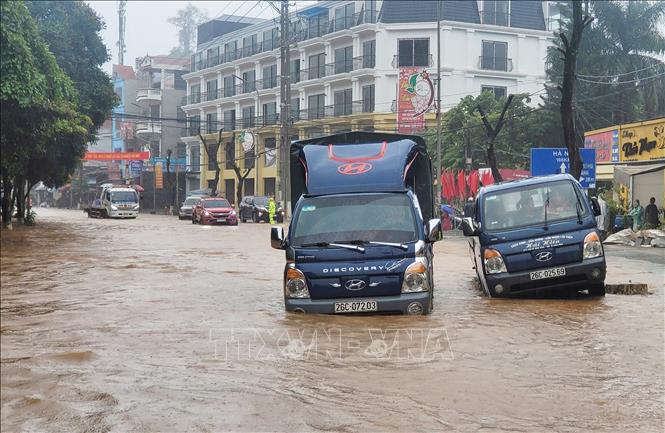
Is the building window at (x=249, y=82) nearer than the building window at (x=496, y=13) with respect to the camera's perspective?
No

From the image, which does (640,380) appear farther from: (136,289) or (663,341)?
(136,289)

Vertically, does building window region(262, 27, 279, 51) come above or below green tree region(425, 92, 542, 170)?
above

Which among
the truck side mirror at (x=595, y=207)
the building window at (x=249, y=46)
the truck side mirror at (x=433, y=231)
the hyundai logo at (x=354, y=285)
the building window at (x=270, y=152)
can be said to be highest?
the building window at (x=249, y=46)

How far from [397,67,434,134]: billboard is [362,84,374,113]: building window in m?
8.82

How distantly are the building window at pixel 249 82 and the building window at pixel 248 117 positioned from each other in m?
1.57

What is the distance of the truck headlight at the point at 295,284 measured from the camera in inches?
384

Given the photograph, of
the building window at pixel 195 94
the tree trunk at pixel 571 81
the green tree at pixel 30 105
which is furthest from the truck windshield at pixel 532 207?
the building window at pixel 195 94

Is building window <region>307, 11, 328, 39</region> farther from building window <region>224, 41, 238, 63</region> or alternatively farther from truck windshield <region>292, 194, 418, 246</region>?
truck windshield <region>292, 194, 418, 246</region>

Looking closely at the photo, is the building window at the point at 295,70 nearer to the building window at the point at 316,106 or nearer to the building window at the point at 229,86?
the building window at the point at 316,106

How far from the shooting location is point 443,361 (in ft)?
25.8

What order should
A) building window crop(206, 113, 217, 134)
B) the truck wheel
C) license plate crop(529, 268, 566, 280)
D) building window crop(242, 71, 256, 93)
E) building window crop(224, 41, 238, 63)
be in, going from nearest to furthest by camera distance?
license plate crop(529, 268, 566, 280), the truck wheel, building window crop(242, 71, 256, 93), building window crop(224, 41, 238, 63), building window crop(206, 113, 217, 134)

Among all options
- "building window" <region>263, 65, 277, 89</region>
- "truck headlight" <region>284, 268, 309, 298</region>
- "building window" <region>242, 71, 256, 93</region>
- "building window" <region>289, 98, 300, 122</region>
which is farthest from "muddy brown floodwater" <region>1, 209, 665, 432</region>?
"building window" <region>242, 71, 256, 93</region>

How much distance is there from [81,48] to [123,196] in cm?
1487

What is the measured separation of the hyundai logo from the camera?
9531 mm
